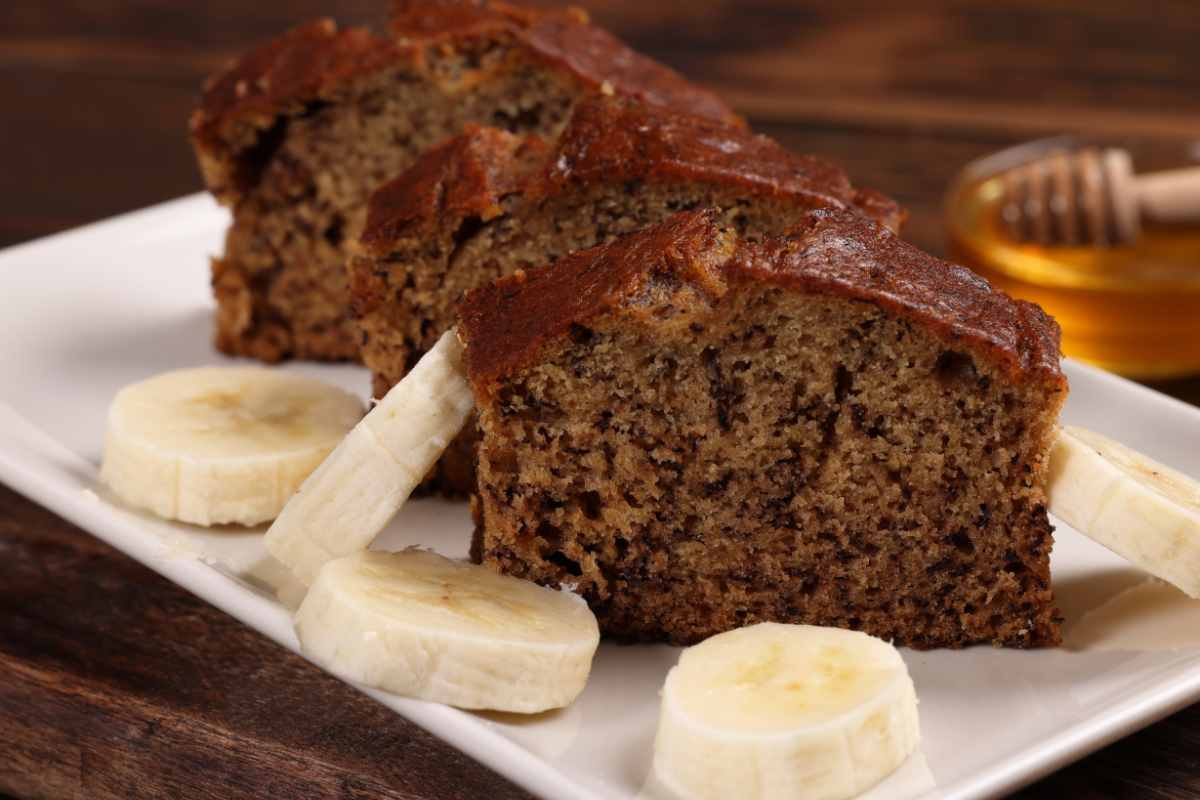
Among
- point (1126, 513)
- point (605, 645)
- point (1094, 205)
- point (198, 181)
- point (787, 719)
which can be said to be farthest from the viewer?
point (198, 181)

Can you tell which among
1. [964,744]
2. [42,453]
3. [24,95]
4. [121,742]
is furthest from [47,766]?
[24,95]

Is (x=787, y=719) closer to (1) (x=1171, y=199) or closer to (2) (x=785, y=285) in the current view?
(2) (x=785, y=285)

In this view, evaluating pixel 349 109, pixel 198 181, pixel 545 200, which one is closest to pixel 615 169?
pixel 545 200

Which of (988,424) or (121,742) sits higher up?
Answer: (988,424)

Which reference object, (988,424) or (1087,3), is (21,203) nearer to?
(988,424)

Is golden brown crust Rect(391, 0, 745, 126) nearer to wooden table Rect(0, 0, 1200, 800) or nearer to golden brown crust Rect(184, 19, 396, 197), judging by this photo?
golden brown crust Rect(184, 19, 396, 197)

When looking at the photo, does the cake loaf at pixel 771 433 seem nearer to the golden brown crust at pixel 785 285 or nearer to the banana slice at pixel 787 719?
the golden brown crust at pixel 785 285

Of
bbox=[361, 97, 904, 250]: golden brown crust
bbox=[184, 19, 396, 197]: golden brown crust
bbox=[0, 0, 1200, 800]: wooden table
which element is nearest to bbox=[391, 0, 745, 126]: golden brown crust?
bbox=[184, 19, 396, 197]: golden brown crust
